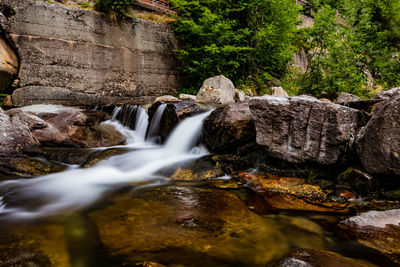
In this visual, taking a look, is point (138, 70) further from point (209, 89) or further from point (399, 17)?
point (399, 17)

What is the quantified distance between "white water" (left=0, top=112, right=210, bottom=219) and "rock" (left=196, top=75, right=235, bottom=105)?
2.78m

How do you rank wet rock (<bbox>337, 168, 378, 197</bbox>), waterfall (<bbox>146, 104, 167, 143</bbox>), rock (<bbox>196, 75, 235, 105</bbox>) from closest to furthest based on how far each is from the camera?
wet rock (<bbox>337, 168, 378, 197</bbox>), waterfall (<bbox>146, 104, 167, 143</bbox>), rock (<bbox>196, 75, 235, 105</bbox>)

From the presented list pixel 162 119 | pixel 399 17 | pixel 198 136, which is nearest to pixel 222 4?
pixel 162 119

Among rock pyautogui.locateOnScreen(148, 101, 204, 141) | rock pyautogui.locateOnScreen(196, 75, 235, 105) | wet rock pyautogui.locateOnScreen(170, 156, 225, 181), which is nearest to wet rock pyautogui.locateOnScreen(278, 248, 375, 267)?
wet rock pyautogui.locateOnScreen(170, 156, 225, 181)

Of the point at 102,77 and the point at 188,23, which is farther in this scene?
the point at 188,23

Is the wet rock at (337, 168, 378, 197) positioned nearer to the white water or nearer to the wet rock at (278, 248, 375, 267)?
the wet rock at (278, 248, 375, 267)

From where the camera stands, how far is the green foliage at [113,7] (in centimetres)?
957

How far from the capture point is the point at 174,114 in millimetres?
6902

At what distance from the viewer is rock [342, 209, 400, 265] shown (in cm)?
248

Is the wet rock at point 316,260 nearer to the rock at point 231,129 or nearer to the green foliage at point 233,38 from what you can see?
the rock at point 231,129

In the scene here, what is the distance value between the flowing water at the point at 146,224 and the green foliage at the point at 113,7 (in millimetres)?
7461

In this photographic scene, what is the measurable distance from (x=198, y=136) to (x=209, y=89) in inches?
154

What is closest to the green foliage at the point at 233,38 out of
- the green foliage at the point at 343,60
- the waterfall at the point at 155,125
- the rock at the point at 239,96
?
the rock at the point at 239,96

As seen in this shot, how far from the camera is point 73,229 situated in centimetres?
296
